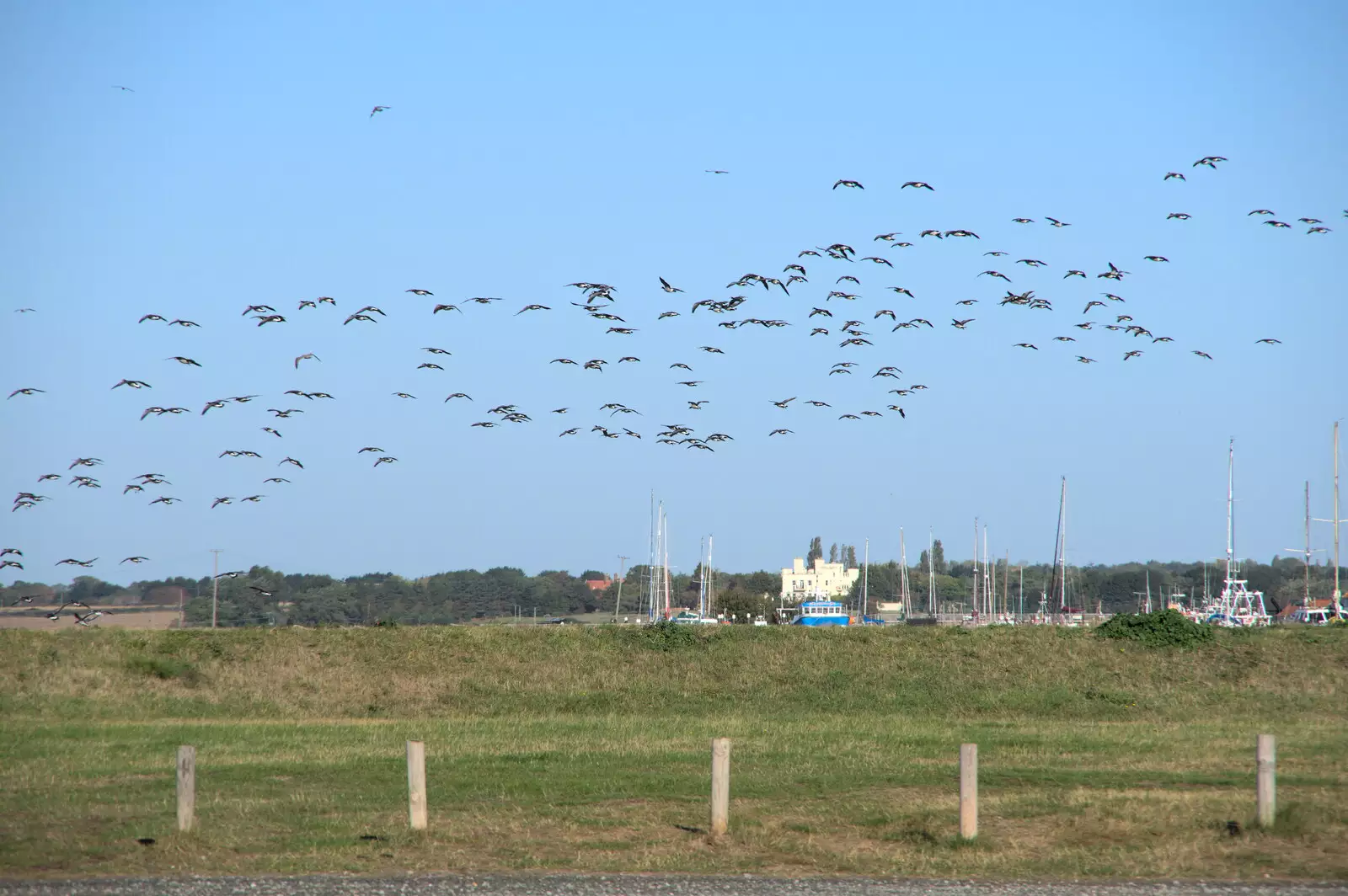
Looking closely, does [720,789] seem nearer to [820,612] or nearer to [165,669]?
[165,669]

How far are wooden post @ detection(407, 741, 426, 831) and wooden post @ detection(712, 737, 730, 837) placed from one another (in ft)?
13.1

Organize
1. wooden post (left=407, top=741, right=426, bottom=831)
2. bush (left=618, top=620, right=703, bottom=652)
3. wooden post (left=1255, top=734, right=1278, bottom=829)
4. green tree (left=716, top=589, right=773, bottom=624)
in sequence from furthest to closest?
green tree (left=716, top=589, right=773, bottom=624)
bush (left=618, top=620, right=703, bottom=652)
wooden post (left=407, top=741, right=426, bottom=831)
wooden post (left=1255, top=734, right=1278, bottom=829)

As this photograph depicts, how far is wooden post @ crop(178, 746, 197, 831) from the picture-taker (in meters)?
17.4

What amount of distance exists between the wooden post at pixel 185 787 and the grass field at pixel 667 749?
21cm

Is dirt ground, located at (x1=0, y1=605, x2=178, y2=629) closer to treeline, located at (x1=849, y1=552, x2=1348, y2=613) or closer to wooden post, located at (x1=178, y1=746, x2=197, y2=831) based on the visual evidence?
wooden post, located at (x1=178, y1=746, x2=197, y2=831)

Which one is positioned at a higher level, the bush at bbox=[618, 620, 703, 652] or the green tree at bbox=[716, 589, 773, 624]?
the bush at bbox=[618, 620, 703, 652]

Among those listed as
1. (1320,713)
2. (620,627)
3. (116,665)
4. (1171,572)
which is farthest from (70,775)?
(1171,572)

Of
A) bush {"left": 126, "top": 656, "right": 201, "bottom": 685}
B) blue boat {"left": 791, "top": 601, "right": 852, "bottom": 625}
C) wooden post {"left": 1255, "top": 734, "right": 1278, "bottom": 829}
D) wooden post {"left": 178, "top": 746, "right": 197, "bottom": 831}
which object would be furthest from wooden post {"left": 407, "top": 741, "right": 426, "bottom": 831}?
blue boat {"left": 791, "top": 601, "right": 852, "bottom": 625}

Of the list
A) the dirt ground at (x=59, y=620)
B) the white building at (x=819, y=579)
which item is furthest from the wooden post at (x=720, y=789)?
the white building at (x=819, y=579)

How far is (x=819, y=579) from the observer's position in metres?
141

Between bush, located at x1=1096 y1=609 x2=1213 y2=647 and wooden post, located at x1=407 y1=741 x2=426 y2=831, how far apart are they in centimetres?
3513

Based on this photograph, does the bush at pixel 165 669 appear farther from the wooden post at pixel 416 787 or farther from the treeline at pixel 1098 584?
the treeline at pixel 1098 584

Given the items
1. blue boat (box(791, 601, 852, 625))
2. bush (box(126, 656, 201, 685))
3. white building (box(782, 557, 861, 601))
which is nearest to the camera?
bush (box(126, 656, 201, 685))

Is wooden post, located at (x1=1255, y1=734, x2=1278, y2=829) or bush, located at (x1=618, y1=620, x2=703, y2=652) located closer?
wooden post, located at (x1=1255, y1=734, x2=1278, y2=829)
